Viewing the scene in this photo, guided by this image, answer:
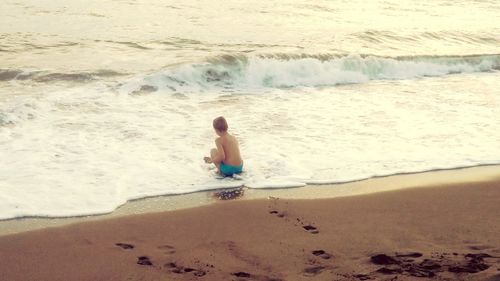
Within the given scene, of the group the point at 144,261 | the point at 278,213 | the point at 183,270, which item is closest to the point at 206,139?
the point at 278,213

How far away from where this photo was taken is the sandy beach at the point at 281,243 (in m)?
4.74

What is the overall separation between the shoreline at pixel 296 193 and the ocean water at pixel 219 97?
130 millimetres

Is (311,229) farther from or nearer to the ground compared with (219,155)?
nearer to the ground

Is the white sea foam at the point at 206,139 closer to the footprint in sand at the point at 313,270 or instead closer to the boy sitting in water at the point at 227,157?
the boy sitting in water at the point at 227,157

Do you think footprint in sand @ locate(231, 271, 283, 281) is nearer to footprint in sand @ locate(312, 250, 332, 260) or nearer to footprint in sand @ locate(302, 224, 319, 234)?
footprint in sand @ locate(312, 250, 332, 260)

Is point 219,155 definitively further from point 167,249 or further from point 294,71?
point 294,71

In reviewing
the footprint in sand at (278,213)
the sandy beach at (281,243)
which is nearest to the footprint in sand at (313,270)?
the sandy beach at (281,243)

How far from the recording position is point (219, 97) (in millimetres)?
11188

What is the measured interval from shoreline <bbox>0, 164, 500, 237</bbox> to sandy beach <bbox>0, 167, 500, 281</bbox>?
0.17 m

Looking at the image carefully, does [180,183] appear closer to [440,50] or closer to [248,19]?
[440,50]

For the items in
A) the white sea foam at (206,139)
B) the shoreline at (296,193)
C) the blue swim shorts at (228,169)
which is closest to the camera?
the shoreline at (296,193)

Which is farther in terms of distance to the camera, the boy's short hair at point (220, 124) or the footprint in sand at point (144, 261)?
the boy's short hair at point (220, 124)

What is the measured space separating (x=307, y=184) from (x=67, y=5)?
1470 cm

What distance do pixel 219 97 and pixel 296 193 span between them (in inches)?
186
